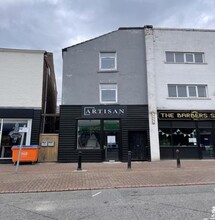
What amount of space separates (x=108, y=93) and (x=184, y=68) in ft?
21.9

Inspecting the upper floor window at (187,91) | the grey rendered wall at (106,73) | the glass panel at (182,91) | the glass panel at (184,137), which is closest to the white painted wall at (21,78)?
the grey rendered wall at (106,73)

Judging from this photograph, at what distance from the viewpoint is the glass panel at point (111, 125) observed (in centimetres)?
1630

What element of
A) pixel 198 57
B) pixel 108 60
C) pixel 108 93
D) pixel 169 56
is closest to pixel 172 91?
pixel 169 56

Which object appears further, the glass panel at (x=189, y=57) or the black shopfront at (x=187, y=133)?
the glass panel at (x=189, y=57)

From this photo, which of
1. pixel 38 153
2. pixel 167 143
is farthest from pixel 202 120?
pixel 38 153

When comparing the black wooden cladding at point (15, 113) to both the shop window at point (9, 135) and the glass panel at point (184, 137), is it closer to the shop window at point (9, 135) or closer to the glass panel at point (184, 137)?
the shop window at point (9, 135)

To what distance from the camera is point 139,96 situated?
17.0 meters

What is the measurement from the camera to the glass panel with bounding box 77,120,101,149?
52.7ft

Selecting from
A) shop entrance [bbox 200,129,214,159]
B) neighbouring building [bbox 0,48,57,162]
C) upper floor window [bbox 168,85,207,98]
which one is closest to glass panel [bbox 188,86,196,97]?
upper floor window [bbox 168,85,207,98]

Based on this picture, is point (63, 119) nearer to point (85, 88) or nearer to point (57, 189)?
point (85, 88)

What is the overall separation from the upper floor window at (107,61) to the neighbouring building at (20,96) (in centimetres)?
468

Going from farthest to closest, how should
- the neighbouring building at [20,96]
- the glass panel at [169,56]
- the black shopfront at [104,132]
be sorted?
1. the glass panel at [169,56]
2. the black shopfront at [104,132]
3. the neighbouring building at [20,96]

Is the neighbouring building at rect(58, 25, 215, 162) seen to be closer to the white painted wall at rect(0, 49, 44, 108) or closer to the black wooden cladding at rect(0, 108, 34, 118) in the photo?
the white painted wall at rect(0, 49, 44, 108)

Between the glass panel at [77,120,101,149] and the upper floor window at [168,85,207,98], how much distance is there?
6.58 meters
